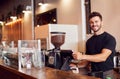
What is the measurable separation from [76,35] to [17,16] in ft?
14.4

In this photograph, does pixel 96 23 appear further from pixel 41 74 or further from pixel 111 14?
pixel 111 14

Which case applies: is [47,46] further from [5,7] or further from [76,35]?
[5,7]

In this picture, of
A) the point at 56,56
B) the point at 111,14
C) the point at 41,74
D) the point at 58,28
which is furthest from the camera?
the point at 58,28

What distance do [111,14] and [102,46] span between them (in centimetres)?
128

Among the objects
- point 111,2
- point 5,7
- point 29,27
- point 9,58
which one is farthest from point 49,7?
point 5,7

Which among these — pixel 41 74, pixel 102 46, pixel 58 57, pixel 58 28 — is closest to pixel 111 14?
pixel 58 28

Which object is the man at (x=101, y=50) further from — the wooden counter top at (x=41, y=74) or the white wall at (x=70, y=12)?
→ the white wall at (x=70, y=12)

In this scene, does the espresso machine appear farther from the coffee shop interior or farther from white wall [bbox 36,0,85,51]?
white wall [bbox 36,0,85,51]

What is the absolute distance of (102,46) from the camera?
2664 millimetres

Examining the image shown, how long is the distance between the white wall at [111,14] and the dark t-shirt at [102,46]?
92 cm

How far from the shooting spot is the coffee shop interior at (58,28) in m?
2.38

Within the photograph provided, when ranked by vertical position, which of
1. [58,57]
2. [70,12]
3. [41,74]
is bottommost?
[41,74]

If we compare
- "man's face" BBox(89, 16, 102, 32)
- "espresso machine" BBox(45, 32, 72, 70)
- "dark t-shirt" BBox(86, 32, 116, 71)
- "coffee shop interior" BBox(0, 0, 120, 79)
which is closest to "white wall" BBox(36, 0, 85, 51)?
"coffee shop interior" BBox(0, 0, 120, 79)

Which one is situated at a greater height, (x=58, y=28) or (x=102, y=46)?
(x=58, y=28)
